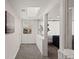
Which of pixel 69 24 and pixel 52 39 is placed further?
pixel 52 39

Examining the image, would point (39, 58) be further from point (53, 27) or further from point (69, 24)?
point (53, 27)

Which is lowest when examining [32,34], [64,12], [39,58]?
[39,58]

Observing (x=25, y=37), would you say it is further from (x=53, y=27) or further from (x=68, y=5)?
(x=68, y=5)

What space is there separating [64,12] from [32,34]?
31.1ft
